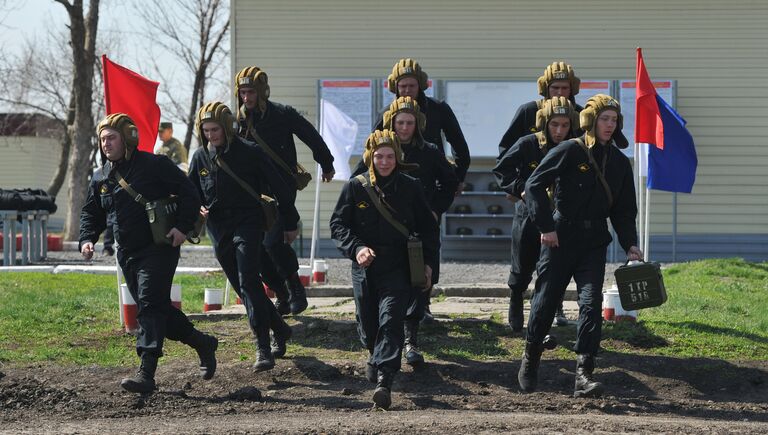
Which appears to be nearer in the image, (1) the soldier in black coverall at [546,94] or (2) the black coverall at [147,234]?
(2) the black coverall at [147,234]

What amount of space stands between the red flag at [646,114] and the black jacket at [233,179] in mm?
3914

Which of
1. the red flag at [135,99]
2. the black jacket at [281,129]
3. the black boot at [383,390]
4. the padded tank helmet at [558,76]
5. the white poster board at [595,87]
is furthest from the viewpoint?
the white poster board at [595,87]

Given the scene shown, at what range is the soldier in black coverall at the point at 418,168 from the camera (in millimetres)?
9547

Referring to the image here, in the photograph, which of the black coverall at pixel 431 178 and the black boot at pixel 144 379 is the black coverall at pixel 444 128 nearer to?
the black coverall at pixel 431 178

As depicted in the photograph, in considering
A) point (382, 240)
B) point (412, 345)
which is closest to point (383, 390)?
point (382, 240)

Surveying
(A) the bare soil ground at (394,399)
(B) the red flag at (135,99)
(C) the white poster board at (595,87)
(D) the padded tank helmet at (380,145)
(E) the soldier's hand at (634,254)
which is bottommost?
(A) the bare soil ground at (394,399)

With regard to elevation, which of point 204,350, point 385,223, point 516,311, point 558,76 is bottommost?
point 204,350

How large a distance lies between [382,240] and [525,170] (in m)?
1.70

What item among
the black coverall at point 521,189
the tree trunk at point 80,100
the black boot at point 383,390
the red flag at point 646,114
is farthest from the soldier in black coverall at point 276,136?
the tree trunk at point 80,100

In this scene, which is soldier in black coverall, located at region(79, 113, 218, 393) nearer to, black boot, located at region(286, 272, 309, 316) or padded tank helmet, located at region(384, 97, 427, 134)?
padded tank helmet, located at region(384, 97, 427, 134)

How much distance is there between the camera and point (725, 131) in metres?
22.2

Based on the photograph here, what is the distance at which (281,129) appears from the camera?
10.6 m

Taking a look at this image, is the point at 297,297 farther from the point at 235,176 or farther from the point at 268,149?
the point at 235,176

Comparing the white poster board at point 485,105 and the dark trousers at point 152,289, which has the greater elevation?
the white poster board at point 485,105
